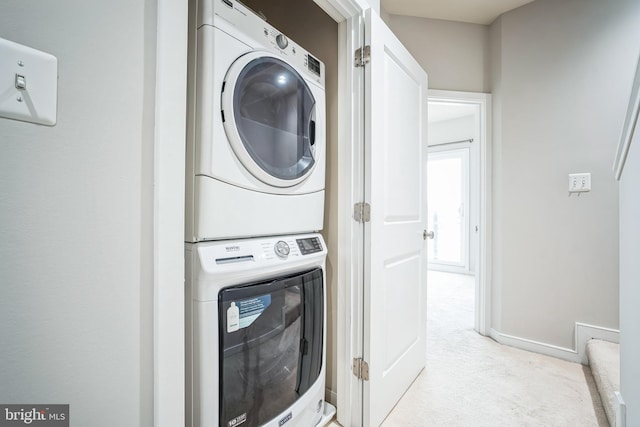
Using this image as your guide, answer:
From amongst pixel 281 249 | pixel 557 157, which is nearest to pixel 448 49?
pixel 557 157

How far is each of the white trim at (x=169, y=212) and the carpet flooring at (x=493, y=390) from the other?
4.01 ft

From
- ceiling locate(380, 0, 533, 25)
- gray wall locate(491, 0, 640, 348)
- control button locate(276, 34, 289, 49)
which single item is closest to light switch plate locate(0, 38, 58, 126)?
control button locate(276, 34, 289, 49)

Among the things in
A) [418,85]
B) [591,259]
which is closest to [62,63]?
[418,85]

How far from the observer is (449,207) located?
17.1 ft

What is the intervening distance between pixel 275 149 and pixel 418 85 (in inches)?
50.4

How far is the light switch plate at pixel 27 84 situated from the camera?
45 cm

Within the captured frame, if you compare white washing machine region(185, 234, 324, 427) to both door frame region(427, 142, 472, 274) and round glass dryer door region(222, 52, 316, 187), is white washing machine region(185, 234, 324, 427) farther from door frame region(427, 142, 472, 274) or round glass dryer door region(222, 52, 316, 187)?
door frame region(427, 142, 472, 274)

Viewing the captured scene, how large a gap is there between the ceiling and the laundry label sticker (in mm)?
2413

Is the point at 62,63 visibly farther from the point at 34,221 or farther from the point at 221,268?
the point at 221,268

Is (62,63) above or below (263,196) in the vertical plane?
above

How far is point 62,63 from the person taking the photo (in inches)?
20.4

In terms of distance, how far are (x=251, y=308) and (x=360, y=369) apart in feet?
2.32

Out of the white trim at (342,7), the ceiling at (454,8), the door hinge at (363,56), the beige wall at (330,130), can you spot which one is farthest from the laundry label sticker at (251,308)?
the ceiling at (454,8)
